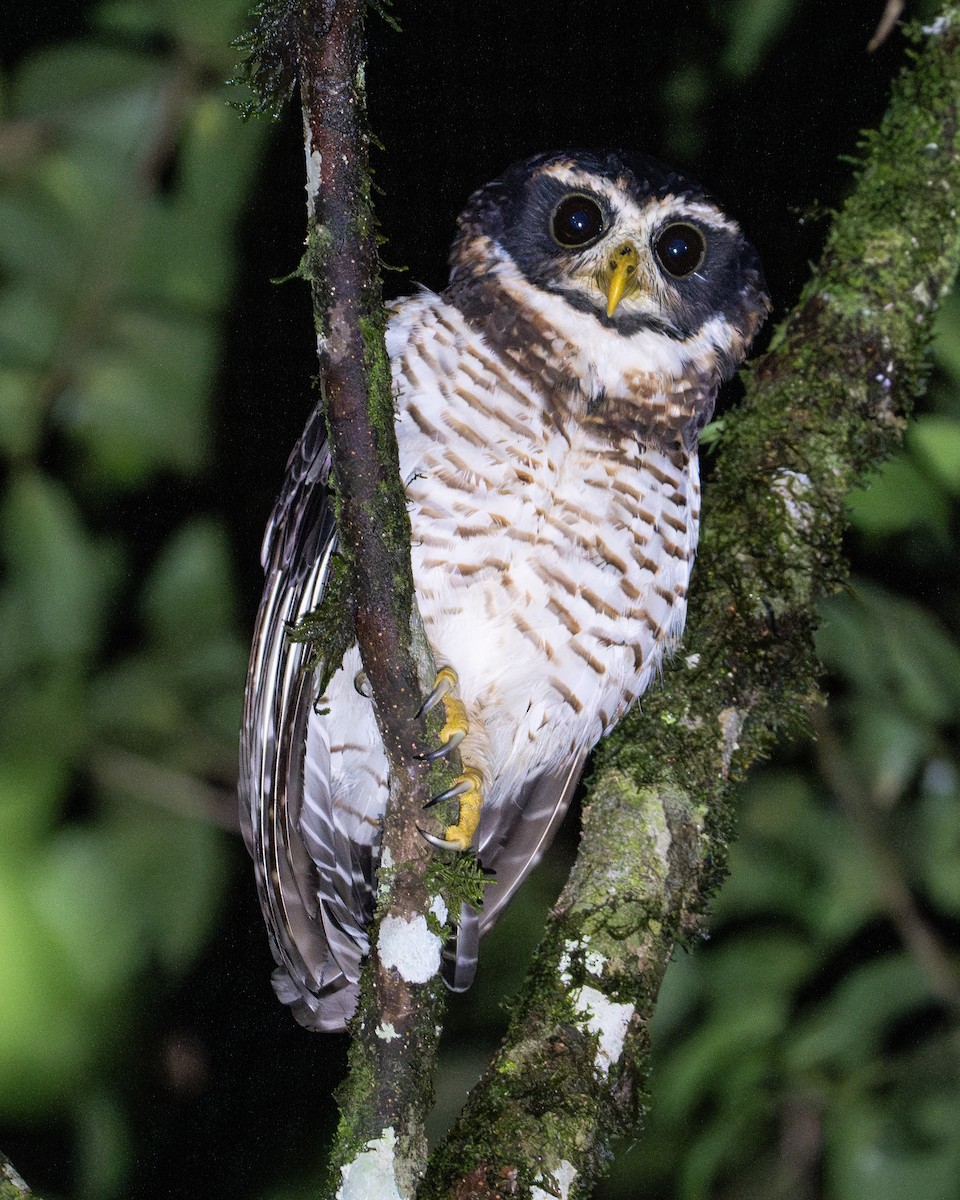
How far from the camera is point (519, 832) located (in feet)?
6.68

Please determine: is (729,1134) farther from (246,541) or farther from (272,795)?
(246,541)

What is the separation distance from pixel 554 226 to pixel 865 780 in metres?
1.33

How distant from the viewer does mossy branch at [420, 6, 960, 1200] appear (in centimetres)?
138

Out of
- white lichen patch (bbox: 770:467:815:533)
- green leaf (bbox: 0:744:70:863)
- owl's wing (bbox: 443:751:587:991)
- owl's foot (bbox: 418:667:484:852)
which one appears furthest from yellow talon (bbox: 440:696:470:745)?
green leaf (bbox: 0:744:70:863)

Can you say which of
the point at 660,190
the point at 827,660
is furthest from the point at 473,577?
the point at 827,660

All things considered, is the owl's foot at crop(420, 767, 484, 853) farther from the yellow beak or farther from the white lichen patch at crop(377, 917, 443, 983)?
the yellow beak

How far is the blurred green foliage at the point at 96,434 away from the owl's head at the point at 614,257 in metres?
0.60

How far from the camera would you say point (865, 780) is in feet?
7.56

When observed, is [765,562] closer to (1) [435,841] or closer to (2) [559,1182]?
(1) [435,841]

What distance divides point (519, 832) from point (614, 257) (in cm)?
105

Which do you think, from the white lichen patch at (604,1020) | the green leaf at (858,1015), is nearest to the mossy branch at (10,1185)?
the white lichen patch at (604,1020)

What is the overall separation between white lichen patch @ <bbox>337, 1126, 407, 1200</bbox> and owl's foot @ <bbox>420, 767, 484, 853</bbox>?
31cm

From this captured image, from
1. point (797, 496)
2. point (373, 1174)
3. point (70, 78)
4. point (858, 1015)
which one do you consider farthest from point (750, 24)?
point (373, 1174)

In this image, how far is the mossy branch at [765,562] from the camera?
138 cm
